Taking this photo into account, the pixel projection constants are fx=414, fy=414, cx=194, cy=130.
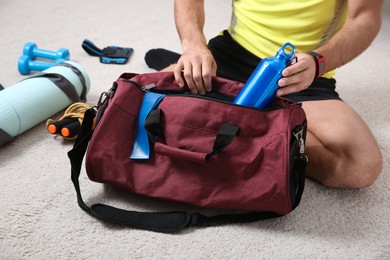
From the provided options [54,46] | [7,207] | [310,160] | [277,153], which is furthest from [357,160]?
[54,46]

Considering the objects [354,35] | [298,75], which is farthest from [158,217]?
[354,35]

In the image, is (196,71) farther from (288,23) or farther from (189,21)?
(288,23)

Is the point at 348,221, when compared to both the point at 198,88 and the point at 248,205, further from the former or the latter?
the point at 198,88

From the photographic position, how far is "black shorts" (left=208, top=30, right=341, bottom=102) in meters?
1.09

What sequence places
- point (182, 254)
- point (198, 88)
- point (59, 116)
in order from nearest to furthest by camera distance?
1. point (182, 254)
2. point (198, 88)
3. point (59, 116)

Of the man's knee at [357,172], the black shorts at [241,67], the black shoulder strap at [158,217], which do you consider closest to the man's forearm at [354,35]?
the black shorts at [241,67]

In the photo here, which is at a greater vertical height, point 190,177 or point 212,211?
point 190,177

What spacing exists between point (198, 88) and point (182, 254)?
34 cm

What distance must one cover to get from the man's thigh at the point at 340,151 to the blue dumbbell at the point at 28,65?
925 mm

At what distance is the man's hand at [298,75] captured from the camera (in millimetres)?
799

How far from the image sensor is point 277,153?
79cm

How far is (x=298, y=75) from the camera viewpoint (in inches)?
32.3

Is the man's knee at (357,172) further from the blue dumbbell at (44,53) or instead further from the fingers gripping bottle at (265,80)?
the blue dumbbell at (44,53)

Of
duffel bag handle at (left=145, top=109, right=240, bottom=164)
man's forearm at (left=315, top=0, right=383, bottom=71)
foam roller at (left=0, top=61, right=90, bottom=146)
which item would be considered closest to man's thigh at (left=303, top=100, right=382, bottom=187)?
man's forearm at (left=315, top=0, right=383, bottom=71)
